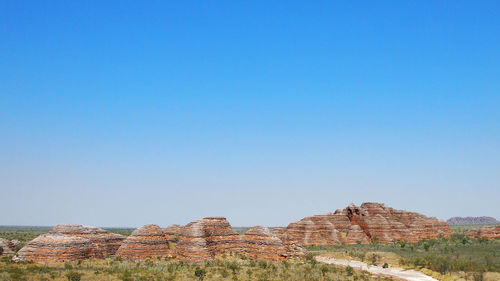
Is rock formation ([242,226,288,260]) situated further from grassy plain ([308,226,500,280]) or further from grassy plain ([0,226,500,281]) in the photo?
grassy plain ([308,226,500,280])

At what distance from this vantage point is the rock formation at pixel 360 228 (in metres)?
85.0

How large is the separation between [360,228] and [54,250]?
65.3 metres

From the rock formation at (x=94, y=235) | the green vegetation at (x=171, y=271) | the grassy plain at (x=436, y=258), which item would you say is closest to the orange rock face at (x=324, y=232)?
the grassy plain at (x=436, y=258)

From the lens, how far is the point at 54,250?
41.3 meters

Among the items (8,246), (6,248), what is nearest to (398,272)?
(6,248)

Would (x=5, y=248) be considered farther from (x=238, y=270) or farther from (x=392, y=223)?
(x=392, y=223)

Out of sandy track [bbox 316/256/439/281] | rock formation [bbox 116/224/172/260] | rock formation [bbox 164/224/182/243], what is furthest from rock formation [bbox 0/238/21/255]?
sandy track [bbox 316/256/439/281]

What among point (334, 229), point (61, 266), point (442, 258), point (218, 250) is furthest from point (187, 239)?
point (334, 229)

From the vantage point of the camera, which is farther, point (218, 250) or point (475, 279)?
point (218, 250)

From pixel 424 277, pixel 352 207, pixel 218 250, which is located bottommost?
pixel 424 277

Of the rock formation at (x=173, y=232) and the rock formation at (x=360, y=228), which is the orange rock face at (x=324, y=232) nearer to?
the rock formation at (x=360, y=228)

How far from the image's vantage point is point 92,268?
124 ft

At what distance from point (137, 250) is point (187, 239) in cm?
584

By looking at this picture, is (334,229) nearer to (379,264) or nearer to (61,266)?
(379,264)
